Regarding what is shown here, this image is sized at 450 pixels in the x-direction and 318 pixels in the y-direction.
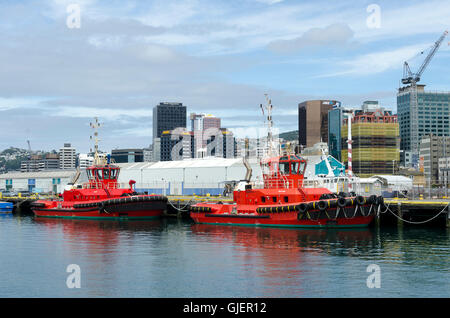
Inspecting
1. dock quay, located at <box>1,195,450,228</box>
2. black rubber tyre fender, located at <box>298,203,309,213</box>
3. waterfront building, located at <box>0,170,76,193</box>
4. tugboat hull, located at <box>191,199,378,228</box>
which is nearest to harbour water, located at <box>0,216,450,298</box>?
tugboat hull, located at <box>191,199,378,228</box>

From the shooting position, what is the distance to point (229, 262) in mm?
35750

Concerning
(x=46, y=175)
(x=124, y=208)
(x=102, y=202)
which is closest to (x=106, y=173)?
(x=102, y=202)

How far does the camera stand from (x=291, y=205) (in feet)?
177

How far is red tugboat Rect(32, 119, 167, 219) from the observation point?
2744 inches

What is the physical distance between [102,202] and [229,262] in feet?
125

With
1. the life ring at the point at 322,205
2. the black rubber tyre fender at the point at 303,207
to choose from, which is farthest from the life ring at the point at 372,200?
the black rubber tyre fender at the point at 303,207

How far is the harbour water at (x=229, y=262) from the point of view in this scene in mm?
28344

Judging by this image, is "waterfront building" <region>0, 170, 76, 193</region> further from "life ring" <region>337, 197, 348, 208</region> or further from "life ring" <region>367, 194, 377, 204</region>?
"life ring" <region>367, 194, 377, 204</region>

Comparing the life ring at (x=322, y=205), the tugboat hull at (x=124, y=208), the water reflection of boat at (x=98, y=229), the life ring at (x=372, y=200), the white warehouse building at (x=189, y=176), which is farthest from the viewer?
the white warehouse building at (x=189, y=176)

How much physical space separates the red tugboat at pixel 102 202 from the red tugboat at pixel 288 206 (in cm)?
859

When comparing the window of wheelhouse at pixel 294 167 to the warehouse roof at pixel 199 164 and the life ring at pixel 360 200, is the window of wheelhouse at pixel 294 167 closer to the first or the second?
the life ring at pixel 360 200

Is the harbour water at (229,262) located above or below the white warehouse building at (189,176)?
below

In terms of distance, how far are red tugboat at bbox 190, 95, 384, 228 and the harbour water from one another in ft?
4.73
